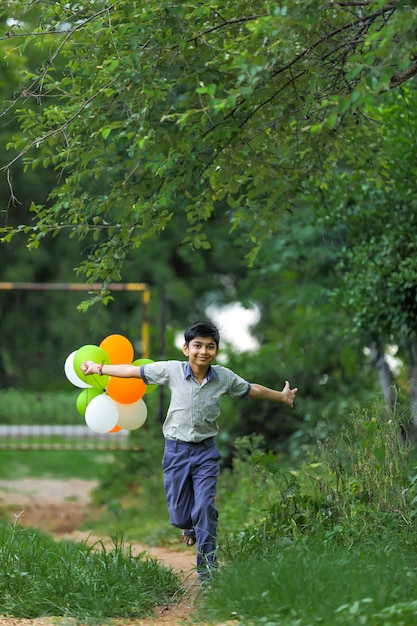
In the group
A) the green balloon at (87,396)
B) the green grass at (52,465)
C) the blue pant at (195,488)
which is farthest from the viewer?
the green grass at (52,465)

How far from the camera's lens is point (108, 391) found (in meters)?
6.61

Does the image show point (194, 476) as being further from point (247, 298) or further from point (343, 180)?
point (247, 298)

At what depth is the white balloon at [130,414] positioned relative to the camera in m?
6.67

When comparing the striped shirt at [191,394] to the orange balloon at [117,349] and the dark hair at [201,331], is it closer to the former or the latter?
the dark hair at [201,331]

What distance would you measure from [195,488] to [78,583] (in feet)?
2.99

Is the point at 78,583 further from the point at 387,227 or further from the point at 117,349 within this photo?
the point at 387,227

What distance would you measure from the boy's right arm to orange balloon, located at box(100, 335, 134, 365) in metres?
0.51

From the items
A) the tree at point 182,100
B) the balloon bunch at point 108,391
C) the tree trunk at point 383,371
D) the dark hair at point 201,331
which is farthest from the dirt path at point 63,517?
the tree trunk at point 383,371

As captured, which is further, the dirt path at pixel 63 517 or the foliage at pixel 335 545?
the dirt path at pixel 63 517

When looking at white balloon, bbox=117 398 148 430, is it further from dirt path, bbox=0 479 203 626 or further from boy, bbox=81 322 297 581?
dirt path, bbox=0 479 203 626

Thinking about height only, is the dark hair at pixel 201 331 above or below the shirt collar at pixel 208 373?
above

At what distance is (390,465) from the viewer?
6.21m

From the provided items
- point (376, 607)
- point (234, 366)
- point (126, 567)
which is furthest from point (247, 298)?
point (376, 607)

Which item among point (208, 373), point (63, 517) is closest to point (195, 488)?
point (208, 373)
